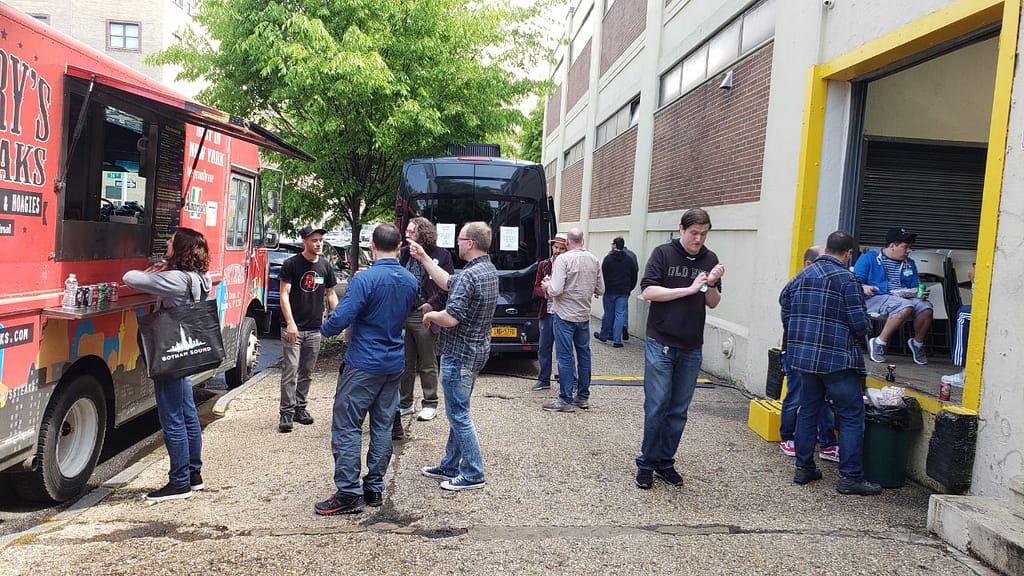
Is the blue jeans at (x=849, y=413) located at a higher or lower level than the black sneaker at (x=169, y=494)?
higher

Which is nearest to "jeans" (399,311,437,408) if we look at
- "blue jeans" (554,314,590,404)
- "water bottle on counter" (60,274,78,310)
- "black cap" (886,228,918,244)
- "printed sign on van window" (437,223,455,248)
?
"blue jeans" (554,314,590,404)

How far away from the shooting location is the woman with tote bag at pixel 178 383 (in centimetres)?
465

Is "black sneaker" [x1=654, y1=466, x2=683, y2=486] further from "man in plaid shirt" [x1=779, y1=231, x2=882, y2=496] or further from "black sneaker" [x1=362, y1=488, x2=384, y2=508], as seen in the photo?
"black sneaker" [x1=362, y1=488, x2=384, y2=508]

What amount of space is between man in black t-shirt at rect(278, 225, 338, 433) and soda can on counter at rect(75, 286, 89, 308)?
1.67m

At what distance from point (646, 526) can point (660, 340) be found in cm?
123

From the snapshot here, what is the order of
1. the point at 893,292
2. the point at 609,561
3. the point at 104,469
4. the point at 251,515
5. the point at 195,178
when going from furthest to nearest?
the point at 893,292 → the point at 195,178 → the point at 104,469 → the point at 251,515 → the point at 609,561

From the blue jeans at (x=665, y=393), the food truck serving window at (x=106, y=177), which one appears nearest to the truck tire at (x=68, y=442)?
the food truck serving window at (x=106, y=177)

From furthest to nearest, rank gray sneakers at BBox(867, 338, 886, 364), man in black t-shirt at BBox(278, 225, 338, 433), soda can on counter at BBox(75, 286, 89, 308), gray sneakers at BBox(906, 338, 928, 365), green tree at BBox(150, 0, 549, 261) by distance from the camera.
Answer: green tree at BBox(150, 0, 549, 261) < gray sneakers at BBox(906, 338, 928, 365) < gray sneakers at BBox(867, 338, 886, 364) < man in black t-shirt at BBox(278, 225, 338, 433) < soda can on counter at BBox(75, 286, 89, 308)

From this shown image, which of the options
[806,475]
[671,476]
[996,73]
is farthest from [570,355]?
[996,73]

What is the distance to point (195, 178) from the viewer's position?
6617 mm

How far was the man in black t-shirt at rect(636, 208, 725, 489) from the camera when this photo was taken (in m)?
5.01

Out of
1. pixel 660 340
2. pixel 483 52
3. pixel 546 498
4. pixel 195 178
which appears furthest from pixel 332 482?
pixel 483 52

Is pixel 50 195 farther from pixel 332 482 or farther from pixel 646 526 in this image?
pixel 646 526

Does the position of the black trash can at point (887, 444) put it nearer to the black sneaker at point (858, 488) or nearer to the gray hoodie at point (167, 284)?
the black sneaker at point (858, 488)
